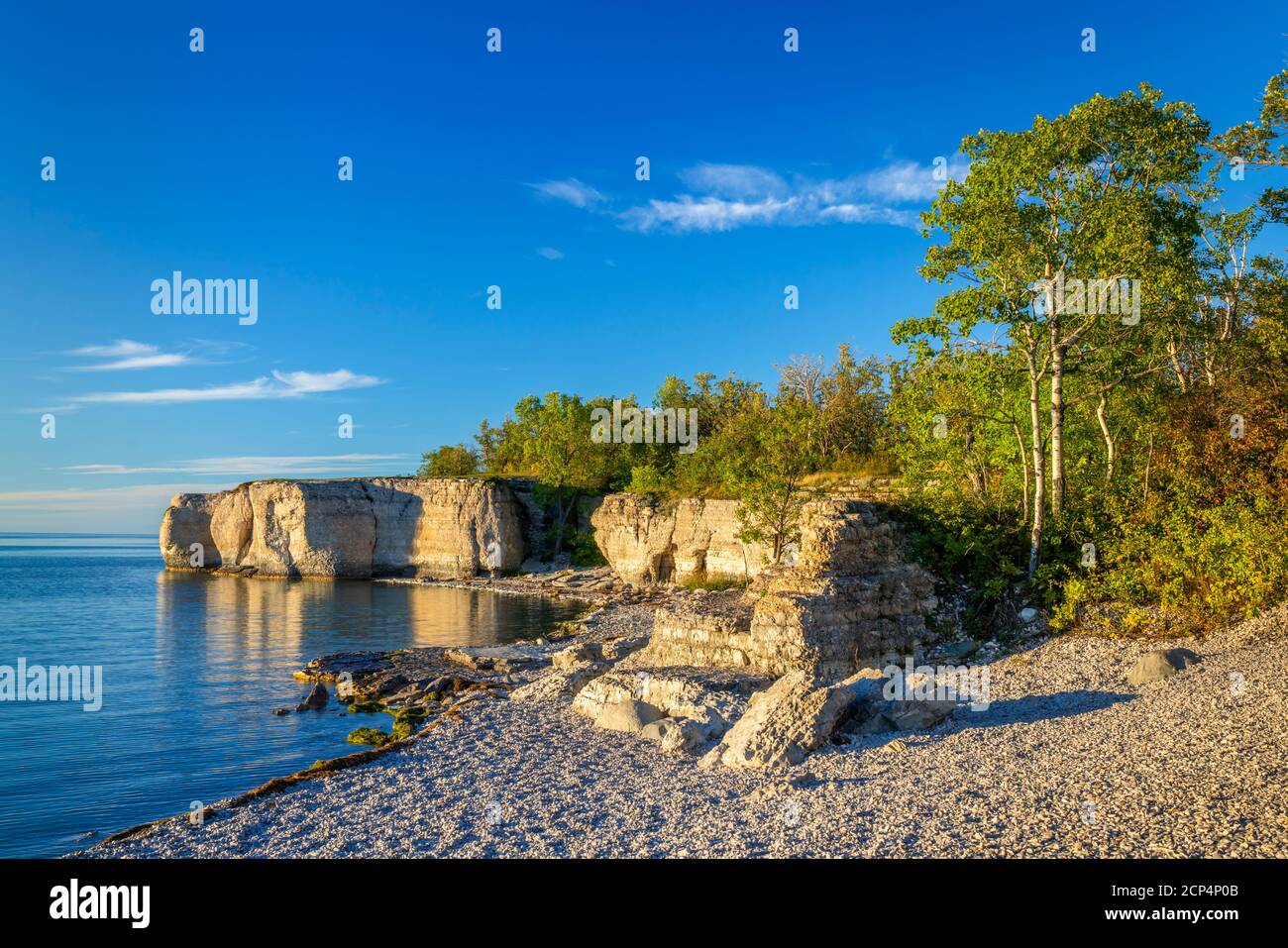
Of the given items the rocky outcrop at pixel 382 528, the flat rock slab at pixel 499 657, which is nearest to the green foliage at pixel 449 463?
the rocky outcrop at pixel 382 528

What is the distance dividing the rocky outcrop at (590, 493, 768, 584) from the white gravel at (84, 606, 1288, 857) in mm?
30895

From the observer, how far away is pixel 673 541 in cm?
5738

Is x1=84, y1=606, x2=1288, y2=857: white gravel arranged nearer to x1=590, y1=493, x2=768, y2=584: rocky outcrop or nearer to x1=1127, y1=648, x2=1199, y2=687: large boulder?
x1=1127, y1=648, x2=1199, y2=687: large boulder

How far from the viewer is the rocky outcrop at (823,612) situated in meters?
19.2

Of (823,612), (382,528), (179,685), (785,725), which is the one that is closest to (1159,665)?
(823,612)

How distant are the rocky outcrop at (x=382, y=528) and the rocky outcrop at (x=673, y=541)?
11414mm

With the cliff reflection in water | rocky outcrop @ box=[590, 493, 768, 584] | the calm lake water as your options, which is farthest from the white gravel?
rocky outcrop @ box=[590, 493, 768, 584]

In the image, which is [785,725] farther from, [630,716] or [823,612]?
[823,612]

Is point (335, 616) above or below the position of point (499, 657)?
below

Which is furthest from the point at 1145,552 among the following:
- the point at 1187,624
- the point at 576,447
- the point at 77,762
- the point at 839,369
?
the point at 576,447

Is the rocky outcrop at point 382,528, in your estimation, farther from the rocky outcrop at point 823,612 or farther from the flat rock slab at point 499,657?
the rocky outcrop at point 823,612

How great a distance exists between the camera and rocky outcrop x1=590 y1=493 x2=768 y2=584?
167 ft

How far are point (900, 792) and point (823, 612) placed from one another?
7.98 metres
